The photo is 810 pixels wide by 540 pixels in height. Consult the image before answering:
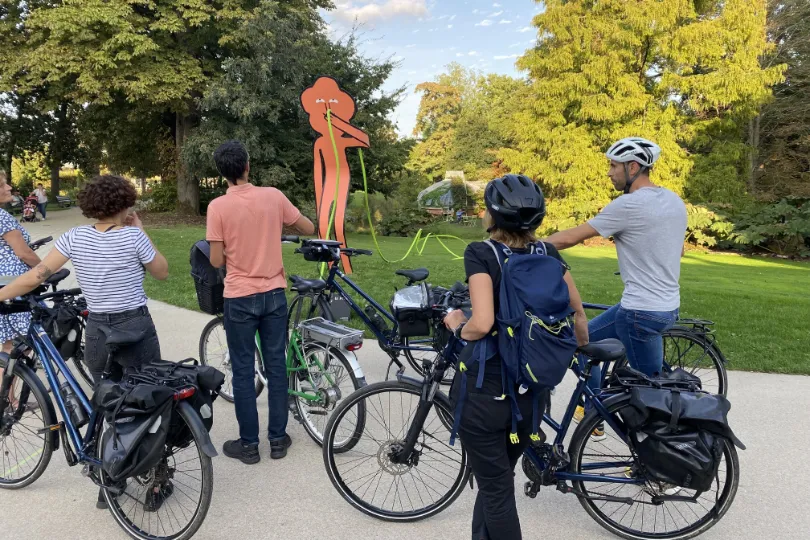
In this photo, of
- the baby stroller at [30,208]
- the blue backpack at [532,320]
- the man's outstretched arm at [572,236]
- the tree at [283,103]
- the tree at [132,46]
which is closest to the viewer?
the blue backpack at [532,320]

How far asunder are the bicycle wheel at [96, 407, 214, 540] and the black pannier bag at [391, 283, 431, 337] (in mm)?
1525

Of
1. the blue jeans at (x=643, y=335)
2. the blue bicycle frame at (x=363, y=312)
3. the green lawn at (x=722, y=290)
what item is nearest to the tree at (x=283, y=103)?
the green lawn at (x=722, y=290)

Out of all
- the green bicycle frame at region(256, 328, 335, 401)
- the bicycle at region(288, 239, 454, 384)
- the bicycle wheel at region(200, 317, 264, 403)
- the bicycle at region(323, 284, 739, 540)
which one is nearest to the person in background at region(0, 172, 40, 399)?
the bicycle wheel at region(200, 317, 264, 403)

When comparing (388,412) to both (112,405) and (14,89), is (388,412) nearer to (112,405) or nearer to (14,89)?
(112,405)

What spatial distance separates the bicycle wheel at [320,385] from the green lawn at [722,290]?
3843 mm

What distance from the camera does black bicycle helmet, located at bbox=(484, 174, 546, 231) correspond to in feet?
6.50

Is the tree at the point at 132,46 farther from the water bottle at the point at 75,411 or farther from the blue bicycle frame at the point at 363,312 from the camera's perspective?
the water bottle at the point at 75,411

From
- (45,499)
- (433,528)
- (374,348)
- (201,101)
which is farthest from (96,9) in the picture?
(433,528)

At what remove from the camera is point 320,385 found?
363 centimetres

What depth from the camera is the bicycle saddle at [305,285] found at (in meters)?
3.71

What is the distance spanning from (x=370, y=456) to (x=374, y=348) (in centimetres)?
281

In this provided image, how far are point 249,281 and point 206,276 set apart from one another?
0.42 metres

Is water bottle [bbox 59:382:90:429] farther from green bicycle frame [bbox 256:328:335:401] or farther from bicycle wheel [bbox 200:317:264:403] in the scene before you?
bicycle wheel [bbox 200:317:264:403]

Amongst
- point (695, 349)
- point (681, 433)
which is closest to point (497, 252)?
point (681, 433)
